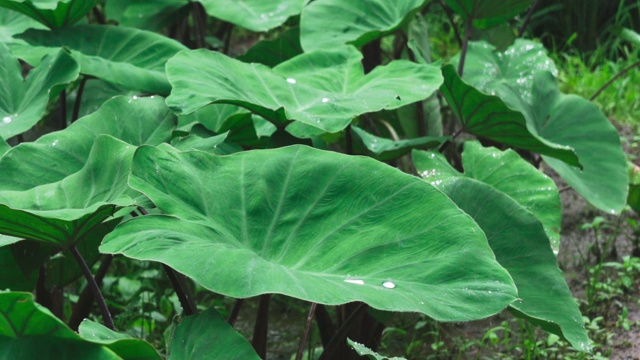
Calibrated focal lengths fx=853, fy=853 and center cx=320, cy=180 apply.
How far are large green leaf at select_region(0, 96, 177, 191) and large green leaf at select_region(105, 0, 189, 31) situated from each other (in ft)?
3.93

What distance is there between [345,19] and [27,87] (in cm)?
95

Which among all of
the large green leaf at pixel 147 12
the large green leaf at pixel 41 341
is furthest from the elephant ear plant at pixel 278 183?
the large green leaf at pixel 147 12

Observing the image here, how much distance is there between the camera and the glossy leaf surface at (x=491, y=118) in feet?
6.31

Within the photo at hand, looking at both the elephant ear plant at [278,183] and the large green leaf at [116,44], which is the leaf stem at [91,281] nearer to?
the elephant ear plant at [278,183]

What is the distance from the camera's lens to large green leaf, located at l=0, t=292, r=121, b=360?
1.06 meters

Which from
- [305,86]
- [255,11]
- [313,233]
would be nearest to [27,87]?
[305,86]

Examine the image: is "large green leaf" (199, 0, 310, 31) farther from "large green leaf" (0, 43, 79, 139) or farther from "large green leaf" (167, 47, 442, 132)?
"large green leaf" (0, 43, 79, 139)

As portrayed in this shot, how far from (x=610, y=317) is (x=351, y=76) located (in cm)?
117

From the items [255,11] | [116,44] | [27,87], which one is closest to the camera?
[27,87]

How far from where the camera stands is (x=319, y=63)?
7.01ft

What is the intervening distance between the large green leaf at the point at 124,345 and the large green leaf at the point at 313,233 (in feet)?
0.36

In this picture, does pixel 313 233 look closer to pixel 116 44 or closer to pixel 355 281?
pixel 355 281

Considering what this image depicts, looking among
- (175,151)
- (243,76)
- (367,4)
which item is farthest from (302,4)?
(175,151)

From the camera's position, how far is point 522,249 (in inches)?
66.0
